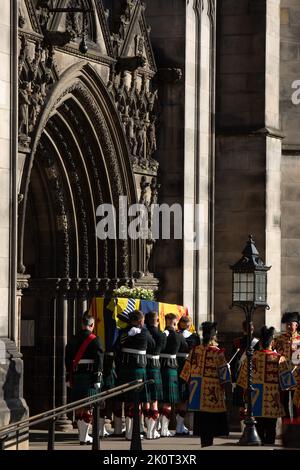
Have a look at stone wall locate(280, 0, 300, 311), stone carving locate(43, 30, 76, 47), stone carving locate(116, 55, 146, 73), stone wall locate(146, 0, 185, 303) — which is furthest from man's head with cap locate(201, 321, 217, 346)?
stone wall locate(280, 0, 300, 311)

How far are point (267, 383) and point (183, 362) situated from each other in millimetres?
1656

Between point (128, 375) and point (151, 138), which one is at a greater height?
point (151, 138)

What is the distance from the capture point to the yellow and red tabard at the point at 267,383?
87.8 feet

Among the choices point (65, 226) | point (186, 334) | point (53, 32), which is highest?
point (53, 32)

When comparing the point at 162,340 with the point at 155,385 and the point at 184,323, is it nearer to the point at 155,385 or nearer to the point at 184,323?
the point at 155,385

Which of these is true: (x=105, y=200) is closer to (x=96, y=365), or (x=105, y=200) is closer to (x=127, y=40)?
(x=127, y=40)

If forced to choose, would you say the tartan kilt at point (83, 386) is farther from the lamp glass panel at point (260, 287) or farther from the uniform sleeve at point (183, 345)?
the lamp glass panel at point (260, 287)

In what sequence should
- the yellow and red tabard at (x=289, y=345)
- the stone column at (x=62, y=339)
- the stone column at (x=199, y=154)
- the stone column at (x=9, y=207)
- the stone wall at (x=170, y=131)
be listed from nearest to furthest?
the stone column at (x=9, y=207) < the yellow and red tabard at (x=289, y=345) < the stone column at (x=62, y=339) < the stone wall at (x=170, y=131) < the stone column at (x=199, y=154)

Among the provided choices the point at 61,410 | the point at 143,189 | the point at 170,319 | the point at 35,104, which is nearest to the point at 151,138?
the point at 143,189

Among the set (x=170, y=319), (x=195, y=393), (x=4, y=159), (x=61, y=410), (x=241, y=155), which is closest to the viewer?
(x=61, y=410)

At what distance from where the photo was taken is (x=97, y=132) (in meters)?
29.2

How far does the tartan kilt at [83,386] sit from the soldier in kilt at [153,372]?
133 centimetres

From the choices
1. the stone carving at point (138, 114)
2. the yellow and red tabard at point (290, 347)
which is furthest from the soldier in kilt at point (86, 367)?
the stone carving at point (138, 114)
